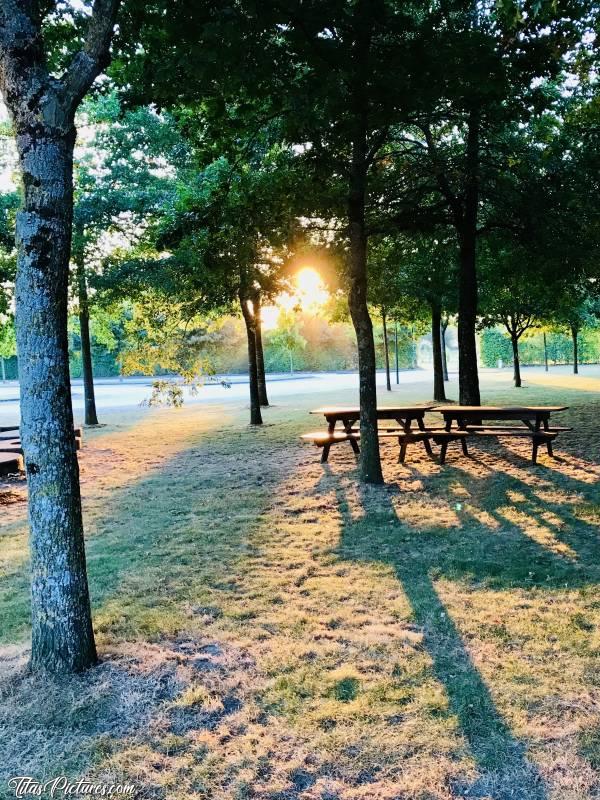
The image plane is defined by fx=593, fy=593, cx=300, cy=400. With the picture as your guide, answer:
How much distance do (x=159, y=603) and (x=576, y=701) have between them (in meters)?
3.01

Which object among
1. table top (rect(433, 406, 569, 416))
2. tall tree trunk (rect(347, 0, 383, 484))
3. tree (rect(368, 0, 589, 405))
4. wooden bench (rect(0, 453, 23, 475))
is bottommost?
wooden bench (rect(0, 453, 23, 475))

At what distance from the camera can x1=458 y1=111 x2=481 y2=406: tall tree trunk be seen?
1252 centimetres

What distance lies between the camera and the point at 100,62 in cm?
342

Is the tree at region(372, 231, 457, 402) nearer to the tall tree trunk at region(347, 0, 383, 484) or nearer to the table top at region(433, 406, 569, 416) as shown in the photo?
the table top at region(433, 406, 569, 416)

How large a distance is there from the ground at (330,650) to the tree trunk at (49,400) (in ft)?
1.28

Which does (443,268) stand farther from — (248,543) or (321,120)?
(248,543)

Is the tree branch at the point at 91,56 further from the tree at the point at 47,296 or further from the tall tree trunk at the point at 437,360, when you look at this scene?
the tall tree trunk at the point at 437,360

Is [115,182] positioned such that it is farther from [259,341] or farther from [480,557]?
[480,557]

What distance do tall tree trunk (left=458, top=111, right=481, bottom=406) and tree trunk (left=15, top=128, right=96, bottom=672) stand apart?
1030 centimetres

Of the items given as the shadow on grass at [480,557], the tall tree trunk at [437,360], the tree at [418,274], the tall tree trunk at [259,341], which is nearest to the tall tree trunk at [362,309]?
the shadow on grass at [480,557]

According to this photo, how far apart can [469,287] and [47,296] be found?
11513mm

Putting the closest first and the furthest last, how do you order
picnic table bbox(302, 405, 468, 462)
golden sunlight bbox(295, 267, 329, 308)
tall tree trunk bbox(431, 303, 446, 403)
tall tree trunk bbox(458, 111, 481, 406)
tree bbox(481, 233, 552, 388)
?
picnic table bbox(302, 405, 468, 462) < golden sunlight bbox(295, 267, 329, 308) < tall tree trunk bbox(458, 111, 481, 406) < tree bbox(481, 233, 552, 388) < tall tree trunk bbox(431, 303, 446, 403)

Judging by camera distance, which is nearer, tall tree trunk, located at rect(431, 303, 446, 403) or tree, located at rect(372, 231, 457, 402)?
tree, located at rect(372, 231, 457, 402)

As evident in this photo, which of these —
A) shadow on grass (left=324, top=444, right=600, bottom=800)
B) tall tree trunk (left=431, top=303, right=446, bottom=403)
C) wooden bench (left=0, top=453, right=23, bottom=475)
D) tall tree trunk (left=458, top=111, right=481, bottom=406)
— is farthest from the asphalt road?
shadow on grass (left=324, top=444, right=600, bottom=800)
